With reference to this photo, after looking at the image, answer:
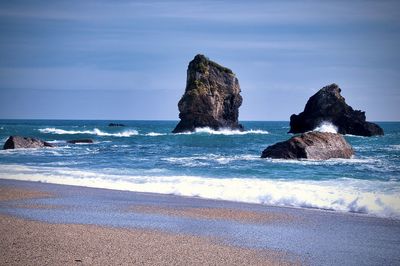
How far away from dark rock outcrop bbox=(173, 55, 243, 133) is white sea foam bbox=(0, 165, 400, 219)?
57.5 m

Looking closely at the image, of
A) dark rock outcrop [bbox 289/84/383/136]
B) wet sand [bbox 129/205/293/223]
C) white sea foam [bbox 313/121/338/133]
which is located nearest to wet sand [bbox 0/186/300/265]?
wet sand [bbox 129/205/293/223]

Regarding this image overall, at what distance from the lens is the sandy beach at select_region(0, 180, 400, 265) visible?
7379 millimetres

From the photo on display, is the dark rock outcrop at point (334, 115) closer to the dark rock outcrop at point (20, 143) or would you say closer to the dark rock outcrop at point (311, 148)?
the dark rock outcrop at point (20, 143)

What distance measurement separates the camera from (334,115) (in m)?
76.7

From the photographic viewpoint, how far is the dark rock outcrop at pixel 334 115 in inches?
2936

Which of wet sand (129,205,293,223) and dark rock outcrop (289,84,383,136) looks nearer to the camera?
wet sand (129,205,293,223)

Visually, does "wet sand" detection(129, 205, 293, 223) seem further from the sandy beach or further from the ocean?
the ocean

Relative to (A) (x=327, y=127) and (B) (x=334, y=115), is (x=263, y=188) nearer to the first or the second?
(A) (x=327, y=127)

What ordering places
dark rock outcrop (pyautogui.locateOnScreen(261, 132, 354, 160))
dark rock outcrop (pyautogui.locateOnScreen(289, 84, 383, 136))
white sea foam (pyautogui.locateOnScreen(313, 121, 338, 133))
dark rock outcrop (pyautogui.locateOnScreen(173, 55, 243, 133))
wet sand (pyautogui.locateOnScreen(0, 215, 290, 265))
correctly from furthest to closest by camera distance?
dark rock outcrop (pyautogui.locateOnScreen(173, 55, 243, 133)), white sea foam (pyautogui.locateOnScreen(313, 121, 338, 133)), dark rock outcrop (pyautogui.locateOnScreen(289, 84, 383, 136)), dark rock outcrop (pyautogui.locateOnScreen(261, 132, 354, 160)), wet sand (pyautogui.locateOnScreen(0, 215, 290, 265))

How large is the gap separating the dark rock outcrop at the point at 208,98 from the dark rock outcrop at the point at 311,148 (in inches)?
2040

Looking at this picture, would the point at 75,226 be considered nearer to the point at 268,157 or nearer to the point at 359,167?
the point at 359,167

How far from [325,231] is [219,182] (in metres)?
8.36

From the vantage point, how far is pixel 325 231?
9.54m

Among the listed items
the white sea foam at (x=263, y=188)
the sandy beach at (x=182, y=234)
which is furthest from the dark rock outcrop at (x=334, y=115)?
the sandy beach at (x=182, y=234)
